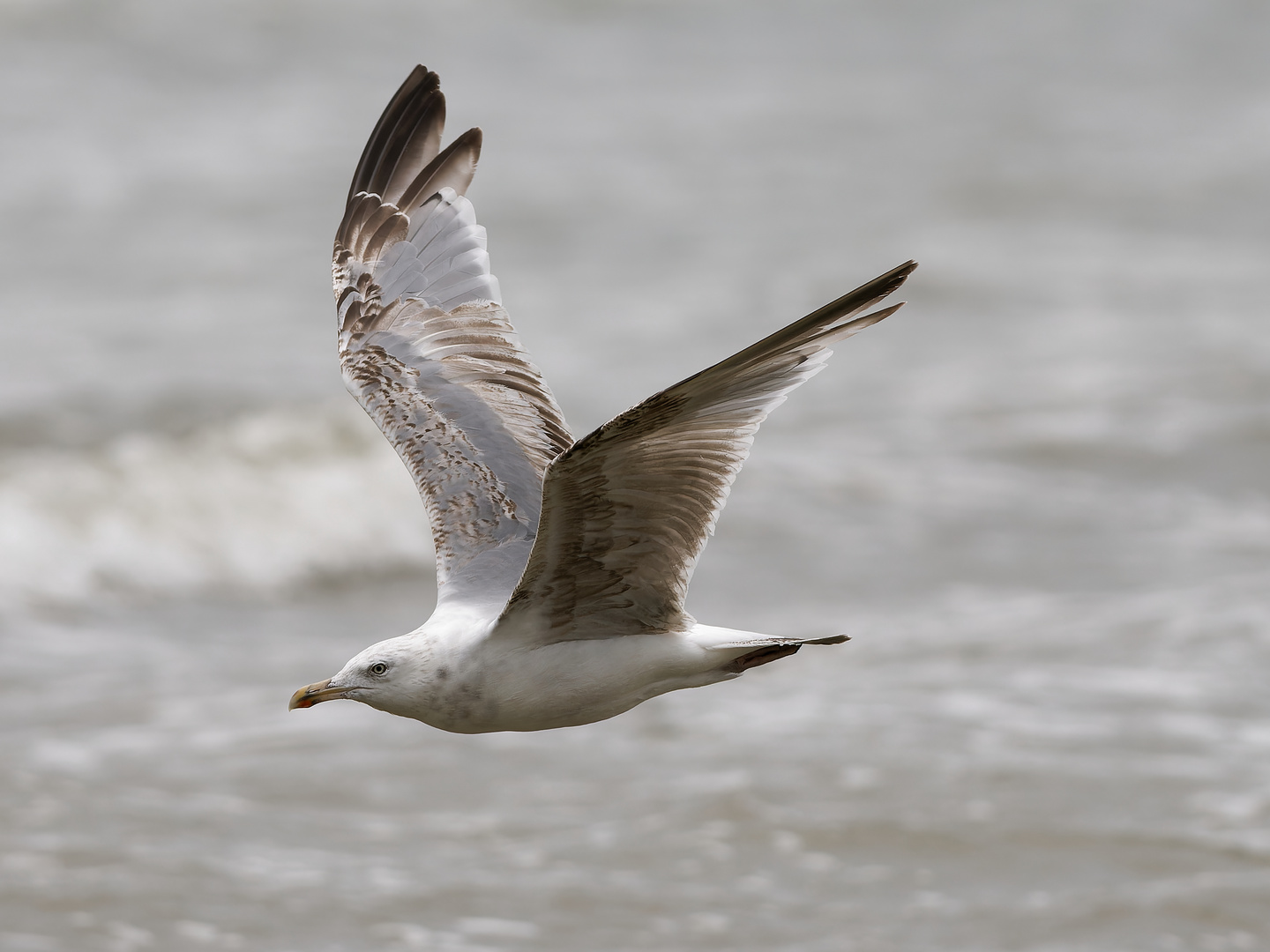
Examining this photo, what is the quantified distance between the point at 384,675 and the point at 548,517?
2.69ft

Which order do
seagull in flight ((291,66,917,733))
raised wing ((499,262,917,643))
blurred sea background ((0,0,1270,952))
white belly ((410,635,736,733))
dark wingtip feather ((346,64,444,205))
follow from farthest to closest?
1. blurred sea background ((0,0,1270,952))
2. dark wingtip feather ((346,64,444,205))
3. white belly ((410,635,736,733))
4. seagull in flight ((291,66,917,733))
5. raised wing ((499,262,917,643))

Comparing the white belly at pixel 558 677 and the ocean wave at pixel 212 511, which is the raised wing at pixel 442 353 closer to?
the white belly at pixel 558 677

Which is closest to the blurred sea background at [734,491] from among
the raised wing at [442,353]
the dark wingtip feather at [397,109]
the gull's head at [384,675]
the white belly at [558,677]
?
the raised wing at [442,353]

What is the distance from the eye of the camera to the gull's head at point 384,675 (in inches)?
203

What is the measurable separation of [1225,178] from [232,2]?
43.5ft

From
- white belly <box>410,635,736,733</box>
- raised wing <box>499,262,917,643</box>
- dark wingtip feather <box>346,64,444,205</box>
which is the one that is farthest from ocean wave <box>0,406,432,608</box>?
raised wing <box>499,262,917,643</box>

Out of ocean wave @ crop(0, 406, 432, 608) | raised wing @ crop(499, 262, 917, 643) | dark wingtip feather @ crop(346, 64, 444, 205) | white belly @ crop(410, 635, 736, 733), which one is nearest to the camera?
raised wing @ crop(499, 262, 917, 643)

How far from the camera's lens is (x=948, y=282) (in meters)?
19.6

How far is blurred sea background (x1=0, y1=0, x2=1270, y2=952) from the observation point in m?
9.03

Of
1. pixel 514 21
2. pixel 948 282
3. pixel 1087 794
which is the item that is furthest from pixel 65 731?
pixel 514 21

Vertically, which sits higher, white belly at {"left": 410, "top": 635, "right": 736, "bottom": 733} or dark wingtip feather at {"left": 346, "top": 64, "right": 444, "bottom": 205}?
dark wingtip feather at {"left": 346, "top": 64, "right": 444, "bottom": 205}

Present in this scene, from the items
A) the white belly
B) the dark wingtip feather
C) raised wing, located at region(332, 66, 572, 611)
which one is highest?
the dark wingtip feather

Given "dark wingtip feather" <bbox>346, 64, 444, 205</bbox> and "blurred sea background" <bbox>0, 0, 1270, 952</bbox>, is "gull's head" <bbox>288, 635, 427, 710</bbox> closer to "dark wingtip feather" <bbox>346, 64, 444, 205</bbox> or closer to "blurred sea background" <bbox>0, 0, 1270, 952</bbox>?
"dark wingtip feather" <bbox>346, 64, 444, 205</bbox>

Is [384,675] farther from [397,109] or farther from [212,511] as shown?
[212,511]
